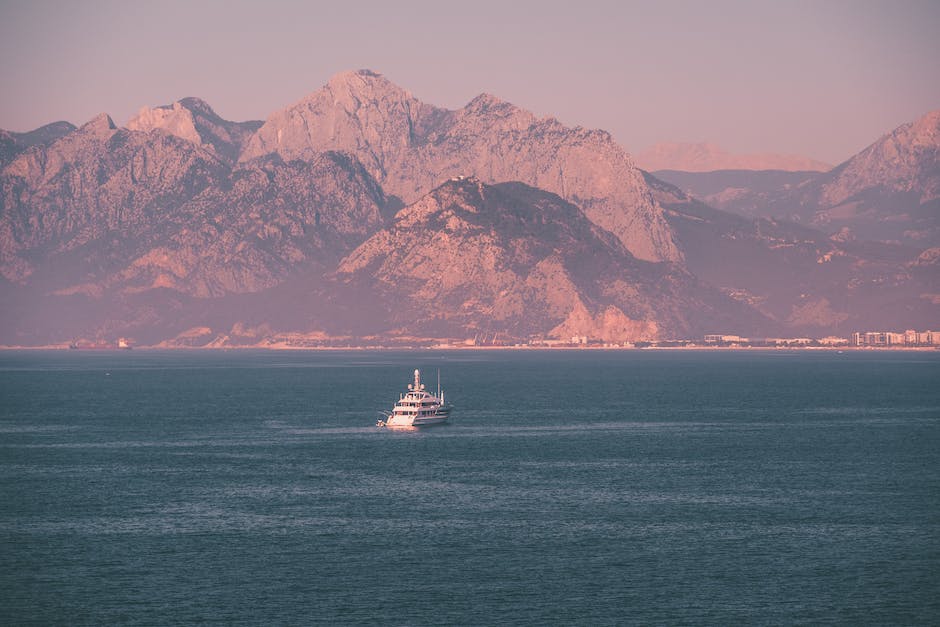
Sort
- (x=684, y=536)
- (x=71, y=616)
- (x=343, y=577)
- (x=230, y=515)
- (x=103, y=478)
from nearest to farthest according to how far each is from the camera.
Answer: (x=71, y=616), (x=343, y=577), (x=684, y=536), (x=230, y=515), (x=103, y=478)

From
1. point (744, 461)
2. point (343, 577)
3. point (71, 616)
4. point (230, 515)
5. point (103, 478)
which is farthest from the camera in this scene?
point (744, 461)

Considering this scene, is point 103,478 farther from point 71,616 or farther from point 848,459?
point 848,459

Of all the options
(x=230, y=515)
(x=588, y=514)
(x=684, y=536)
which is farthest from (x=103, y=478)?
(x=684, y=536)

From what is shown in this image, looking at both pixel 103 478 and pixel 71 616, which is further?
pixel 103 478

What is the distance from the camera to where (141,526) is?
144125mm

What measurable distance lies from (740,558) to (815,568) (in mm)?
7400

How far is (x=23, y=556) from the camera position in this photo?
130500 millimetres

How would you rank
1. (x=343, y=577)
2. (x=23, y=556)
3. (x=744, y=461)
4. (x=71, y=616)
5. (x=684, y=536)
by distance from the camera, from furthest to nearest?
(x=744, y=461) < (x=684, y=536) < (x=23, y=556) < (x=343, y=577) < (x=71, y=616)

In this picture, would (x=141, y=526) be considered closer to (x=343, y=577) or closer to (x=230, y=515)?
(x=230, y=515)

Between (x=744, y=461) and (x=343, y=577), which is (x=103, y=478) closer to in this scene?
(x=343, y=577)

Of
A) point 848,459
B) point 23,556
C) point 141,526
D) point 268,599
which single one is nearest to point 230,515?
point 141,526

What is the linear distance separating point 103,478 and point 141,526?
1531 inches

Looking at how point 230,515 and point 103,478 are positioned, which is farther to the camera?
point 103,478

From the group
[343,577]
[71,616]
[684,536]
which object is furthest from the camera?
[684,536]
